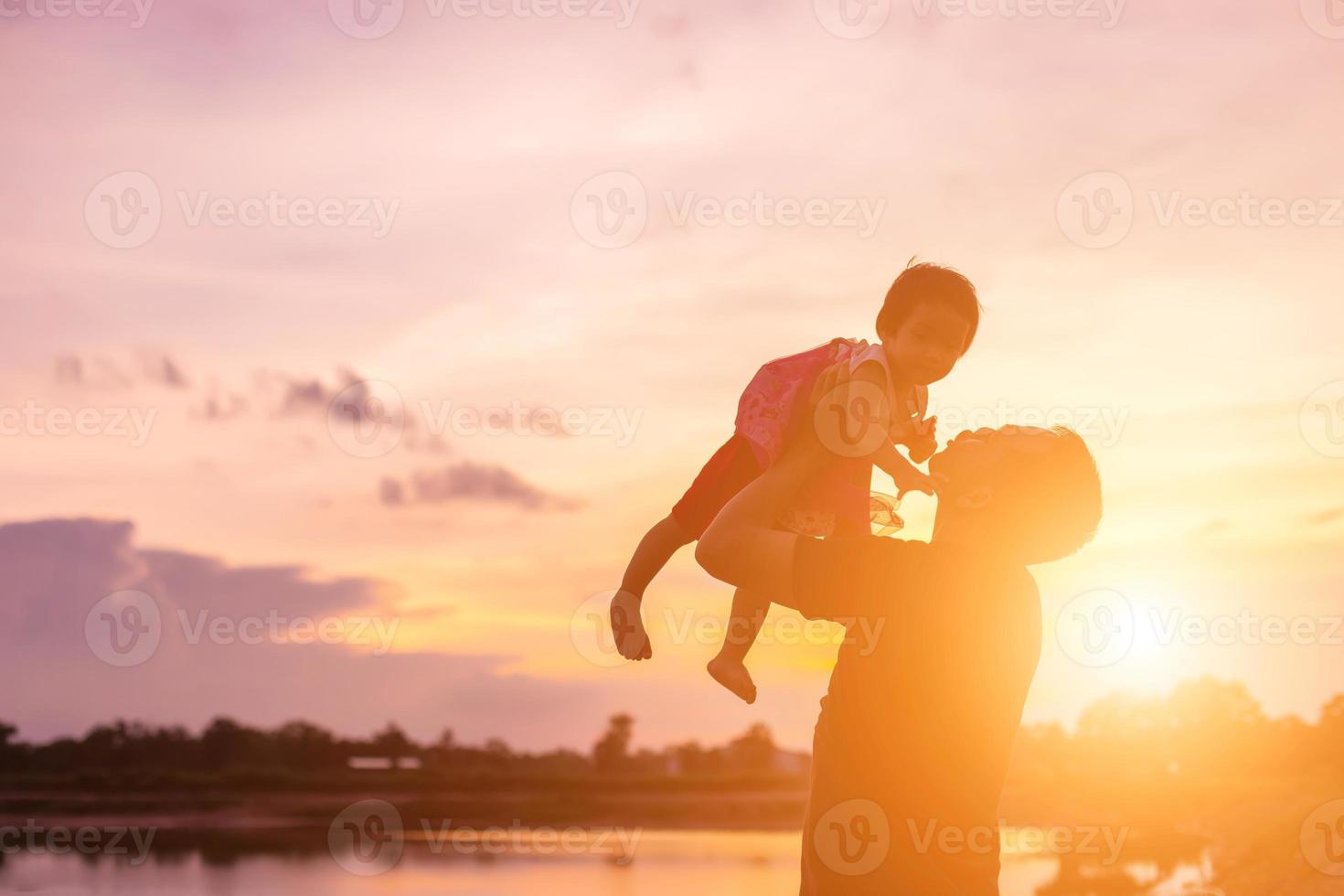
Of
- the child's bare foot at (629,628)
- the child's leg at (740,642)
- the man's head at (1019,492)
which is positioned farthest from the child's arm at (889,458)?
the child's bare foot at (629,628)

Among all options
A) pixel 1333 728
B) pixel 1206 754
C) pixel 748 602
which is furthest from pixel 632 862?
pixel 748 602

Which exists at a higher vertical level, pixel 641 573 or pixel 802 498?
pixel 802 498

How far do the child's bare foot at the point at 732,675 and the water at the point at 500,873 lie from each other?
2232 inches

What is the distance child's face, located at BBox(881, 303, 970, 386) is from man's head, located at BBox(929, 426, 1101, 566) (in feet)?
2.76

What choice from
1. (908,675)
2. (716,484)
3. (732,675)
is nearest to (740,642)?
(732,675)

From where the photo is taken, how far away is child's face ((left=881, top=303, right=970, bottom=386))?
389 cm

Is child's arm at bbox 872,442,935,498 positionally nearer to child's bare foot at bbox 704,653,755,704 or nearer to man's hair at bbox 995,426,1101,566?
man's hair at bbox 995,426,1101,566

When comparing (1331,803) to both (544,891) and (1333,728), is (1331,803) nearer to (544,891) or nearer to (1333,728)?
(1333,728)

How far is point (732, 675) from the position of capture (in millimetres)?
4465

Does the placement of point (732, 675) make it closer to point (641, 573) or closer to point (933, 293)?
point (641, 573)

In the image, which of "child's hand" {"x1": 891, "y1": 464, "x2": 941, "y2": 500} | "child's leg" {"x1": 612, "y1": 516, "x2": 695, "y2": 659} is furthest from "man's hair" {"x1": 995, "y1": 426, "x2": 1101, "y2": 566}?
Answer: "child's leg" {"x1": 612, "y1": 516, "x2": 695, "y2": 659}

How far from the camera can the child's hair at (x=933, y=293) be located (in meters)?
3.89

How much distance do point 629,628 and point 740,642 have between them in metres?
0.60

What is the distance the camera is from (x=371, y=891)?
76.4 meters
